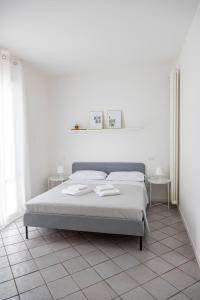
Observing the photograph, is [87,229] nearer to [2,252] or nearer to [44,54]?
[2,252]

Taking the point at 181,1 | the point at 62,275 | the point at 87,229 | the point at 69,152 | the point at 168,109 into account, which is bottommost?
the point at 62,275

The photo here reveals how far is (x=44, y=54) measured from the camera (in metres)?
3.63

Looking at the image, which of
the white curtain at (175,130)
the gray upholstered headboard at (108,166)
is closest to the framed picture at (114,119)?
the gray upholstered headboard at (108,166)

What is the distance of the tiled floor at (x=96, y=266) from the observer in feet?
6.45

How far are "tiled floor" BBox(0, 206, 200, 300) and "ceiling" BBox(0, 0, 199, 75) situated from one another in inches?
108

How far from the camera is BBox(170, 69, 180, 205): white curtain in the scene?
12.4ft

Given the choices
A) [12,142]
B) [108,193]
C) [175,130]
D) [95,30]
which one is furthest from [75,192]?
[95,30]

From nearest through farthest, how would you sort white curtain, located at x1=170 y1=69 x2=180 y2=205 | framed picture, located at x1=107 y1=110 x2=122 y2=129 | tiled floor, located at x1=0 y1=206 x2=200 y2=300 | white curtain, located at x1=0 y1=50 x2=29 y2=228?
1. tiled floor, located at x1=0 y1=206 x2=200 y2=300
2. white curtain, located at x1=0 y1=50 x2=29 y2=228
3. white curtain, located at x1=170 y1=69 x2=180 y2=205
4. framed picture, located at x1=107 y1=110 x2=122 y2=129

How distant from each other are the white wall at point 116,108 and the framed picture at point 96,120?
0.12 meters

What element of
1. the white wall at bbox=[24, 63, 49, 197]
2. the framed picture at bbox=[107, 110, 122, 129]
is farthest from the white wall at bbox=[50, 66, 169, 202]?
the white wall at bbox=[24, 63, 49, 197]

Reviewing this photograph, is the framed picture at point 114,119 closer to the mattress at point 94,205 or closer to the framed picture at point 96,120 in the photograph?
the framed picture at point 96,120

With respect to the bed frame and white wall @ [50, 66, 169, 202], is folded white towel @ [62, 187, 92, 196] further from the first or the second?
white wall @ [50, 66, 169, 202]

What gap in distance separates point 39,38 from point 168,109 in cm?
265

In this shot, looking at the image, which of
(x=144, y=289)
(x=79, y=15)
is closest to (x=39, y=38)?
(x=79, y=15)
